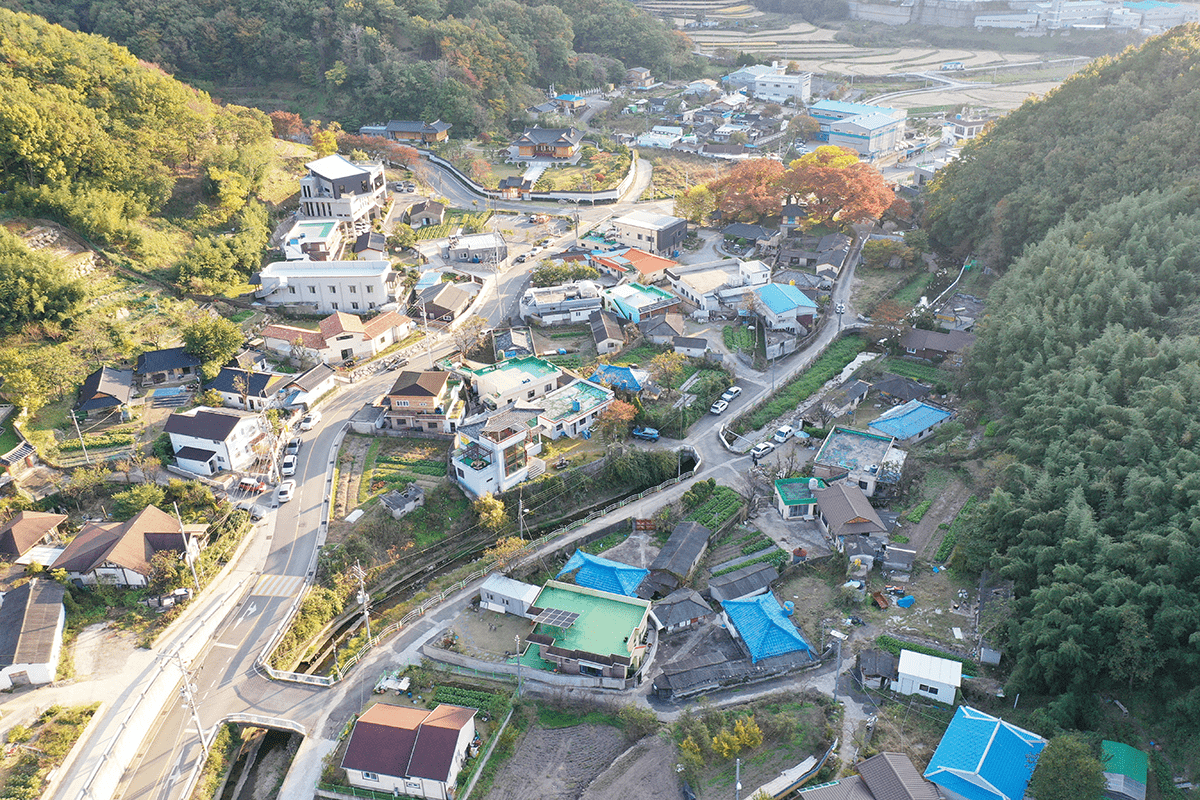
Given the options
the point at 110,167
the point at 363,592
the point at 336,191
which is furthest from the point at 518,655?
the point at 336,191

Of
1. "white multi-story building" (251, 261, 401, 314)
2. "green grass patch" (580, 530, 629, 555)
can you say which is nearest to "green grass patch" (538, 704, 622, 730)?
"green grass patch" (580, 530, 629, 555)

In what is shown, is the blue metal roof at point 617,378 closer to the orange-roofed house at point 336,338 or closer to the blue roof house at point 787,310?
the blue roof house at point 787,310

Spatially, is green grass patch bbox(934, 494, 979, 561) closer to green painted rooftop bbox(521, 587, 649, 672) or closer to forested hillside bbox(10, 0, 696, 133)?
green painted rooftop bbox(521, 587, 649, 672)

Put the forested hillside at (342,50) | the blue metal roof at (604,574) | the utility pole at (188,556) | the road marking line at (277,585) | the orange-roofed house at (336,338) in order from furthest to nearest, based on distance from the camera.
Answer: the forested hillside at (342,50) → the orange-roofed house at (336,338) → the blue metal roof at (604,574) → the road marking line at (277,585) → the utility pole at (188,556)

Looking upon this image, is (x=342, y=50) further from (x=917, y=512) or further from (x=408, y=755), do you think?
(x=408, y=755)

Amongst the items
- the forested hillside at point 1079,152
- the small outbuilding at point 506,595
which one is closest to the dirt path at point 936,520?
the small outbuilding at point 506,595
